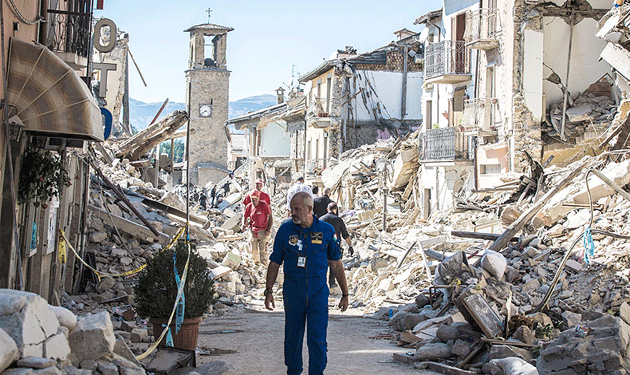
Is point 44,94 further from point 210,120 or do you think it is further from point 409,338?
point 210,120

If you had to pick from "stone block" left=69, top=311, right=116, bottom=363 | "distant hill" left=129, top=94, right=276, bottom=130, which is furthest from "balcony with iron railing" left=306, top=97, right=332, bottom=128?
"distant hill" left=129, top=94, right=276, bottom=130

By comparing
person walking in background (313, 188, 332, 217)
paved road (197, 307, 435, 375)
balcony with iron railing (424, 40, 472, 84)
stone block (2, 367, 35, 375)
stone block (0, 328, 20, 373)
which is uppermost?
balcony with iron railing (424, 40, 472, 84)

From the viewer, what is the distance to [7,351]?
4.36 m

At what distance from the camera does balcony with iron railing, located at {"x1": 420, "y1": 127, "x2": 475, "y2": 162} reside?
28.9 meters

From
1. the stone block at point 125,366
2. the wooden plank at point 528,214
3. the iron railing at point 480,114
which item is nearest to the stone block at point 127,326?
the stone block at point 125,366

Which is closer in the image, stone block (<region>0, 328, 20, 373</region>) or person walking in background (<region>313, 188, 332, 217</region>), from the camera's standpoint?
stone block (<region>0, 328, 20, 373</region>)

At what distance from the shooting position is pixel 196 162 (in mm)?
78562

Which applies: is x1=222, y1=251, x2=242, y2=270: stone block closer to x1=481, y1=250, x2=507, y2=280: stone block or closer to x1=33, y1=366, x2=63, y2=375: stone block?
x1=481, y1=250, x2=507, y2=280: stone block

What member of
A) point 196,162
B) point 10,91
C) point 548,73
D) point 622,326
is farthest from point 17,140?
point 196,162

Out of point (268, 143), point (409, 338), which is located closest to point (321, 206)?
point (409, 338)

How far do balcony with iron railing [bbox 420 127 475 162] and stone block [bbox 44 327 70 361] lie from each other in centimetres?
2443

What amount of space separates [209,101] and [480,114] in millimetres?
55165

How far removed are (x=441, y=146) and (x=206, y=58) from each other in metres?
55.0

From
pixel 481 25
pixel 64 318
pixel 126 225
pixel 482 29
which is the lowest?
pixel 64 318
